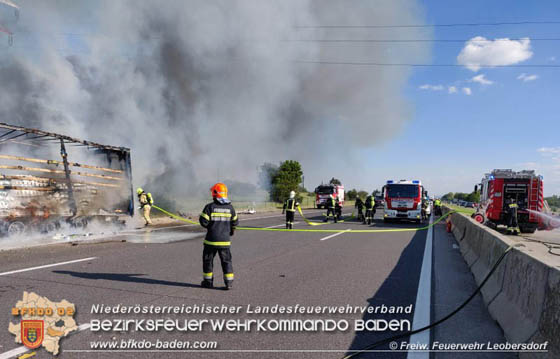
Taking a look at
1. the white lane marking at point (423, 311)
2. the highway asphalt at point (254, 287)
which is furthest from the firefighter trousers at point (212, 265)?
the white lane marking at point (423, 311)

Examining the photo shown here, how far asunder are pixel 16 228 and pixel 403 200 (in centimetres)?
1539

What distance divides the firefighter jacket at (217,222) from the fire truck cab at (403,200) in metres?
14.7

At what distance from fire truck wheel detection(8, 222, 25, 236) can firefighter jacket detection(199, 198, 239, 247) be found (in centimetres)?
734

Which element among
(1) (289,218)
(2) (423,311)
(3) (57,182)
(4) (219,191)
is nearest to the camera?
(2) (423,311)

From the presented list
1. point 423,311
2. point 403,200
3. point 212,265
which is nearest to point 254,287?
point 212,265

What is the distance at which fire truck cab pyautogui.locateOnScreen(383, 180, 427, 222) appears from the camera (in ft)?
61.1

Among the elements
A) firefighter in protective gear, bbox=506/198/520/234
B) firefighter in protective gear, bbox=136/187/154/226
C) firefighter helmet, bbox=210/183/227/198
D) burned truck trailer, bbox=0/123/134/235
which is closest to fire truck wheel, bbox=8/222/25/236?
burned truck trailer, bbox=0/123/134/235

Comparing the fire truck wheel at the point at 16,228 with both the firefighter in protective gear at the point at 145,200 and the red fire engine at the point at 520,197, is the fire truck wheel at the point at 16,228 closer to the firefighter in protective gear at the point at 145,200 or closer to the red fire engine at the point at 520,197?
the firefighter in protective gear at the point at 145,200

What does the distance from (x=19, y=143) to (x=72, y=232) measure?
3000mm

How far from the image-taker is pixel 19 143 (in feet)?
37.7

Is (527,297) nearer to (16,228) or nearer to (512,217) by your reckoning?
(16,228)

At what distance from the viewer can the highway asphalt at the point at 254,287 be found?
352cm

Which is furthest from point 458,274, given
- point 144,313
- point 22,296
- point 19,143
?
point 19,143

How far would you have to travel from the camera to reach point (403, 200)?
18.8m
